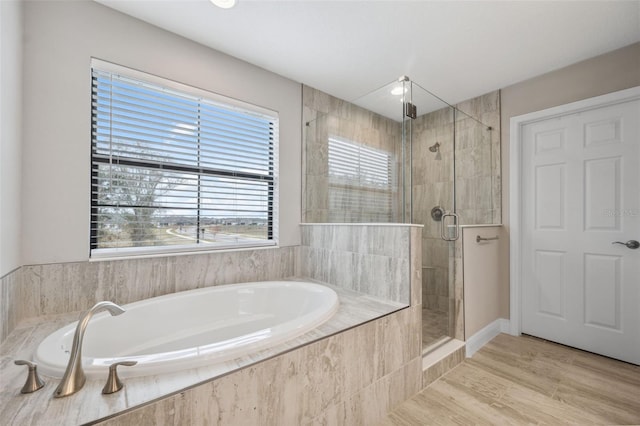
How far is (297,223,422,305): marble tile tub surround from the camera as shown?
5.74 feet

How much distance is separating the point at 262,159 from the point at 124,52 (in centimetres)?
116

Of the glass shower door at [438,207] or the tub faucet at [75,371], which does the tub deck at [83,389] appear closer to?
the tub faucet at [75,371]

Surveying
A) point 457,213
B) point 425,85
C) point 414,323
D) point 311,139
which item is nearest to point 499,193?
point 457,213

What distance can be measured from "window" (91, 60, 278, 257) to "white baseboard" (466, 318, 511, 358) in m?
1.88

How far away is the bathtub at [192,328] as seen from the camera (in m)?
0.99

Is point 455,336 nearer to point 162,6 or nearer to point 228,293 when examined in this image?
point 228,293

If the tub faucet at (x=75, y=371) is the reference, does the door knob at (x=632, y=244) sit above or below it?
Answer: above

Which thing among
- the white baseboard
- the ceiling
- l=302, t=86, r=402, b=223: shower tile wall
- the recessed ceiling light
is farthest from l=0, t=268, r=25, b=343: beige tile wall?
the white baseboard

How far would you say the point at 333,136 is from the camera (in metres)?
2.53

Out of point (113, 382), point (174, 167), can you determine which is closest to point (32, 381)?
point (113, 382)

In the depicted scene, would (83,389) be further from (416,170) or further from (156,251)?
(416,170)

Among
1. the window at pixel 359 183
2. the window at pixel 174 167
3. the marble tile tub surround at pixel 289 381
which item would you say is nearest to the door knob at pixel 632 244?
the marble tile tub surround at pixel 289 381

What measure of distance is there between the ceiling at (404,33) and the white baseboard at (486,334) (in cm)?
227

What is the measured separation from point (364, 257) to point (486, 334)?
1475 mm
